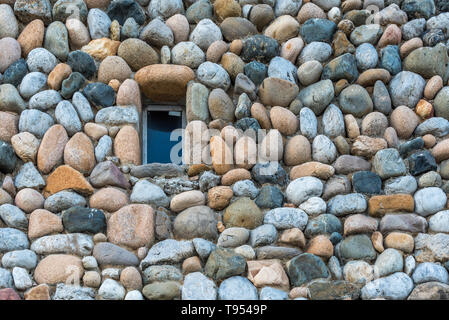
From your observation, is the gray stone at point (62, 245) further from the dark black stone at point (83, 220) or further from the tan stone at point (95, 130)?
the tan stone at point (95, 130)

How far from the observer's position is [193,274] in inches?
106

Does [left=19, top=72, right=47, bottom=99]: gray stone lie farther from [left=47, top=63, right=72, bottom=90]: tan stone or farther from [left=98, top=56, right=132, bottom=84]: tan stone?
[left=98, top=56, right=132, bottom=84]: tan stone

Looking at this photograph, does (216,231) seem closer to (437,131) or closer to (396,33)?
(437,131)

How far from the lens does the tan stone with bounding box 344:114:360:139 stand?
3.05 m

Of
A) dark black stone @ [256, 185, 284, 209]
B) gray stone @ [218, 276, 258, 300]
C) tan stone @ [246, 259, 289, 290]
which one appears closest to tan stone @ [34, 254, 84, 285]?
gray stone @ [218, 276, 258, 300]

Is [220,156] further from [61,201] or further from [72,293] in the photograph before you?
[72,293]

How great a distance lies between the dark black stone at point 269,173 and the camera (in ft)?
9.68

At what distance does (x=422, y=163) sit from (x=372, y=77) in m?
0.49

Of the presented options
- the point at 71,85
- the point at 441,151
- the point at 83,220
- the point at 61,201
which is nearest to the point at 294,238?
the point at 441,151

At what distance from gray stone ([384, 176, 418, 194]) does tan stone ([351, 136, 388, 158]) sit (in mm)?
174

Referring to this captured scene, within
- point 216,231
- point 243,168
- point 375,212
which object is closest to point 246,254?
point 216,231

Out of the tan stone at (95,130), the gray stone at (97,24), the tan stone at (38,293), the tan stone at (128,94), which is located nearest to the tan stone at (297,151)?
the tan stone at (128,94)

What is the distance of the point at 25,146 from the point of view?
2938mm

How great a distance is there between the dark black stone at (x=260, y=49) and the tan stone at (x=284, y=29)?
0.20 ft
